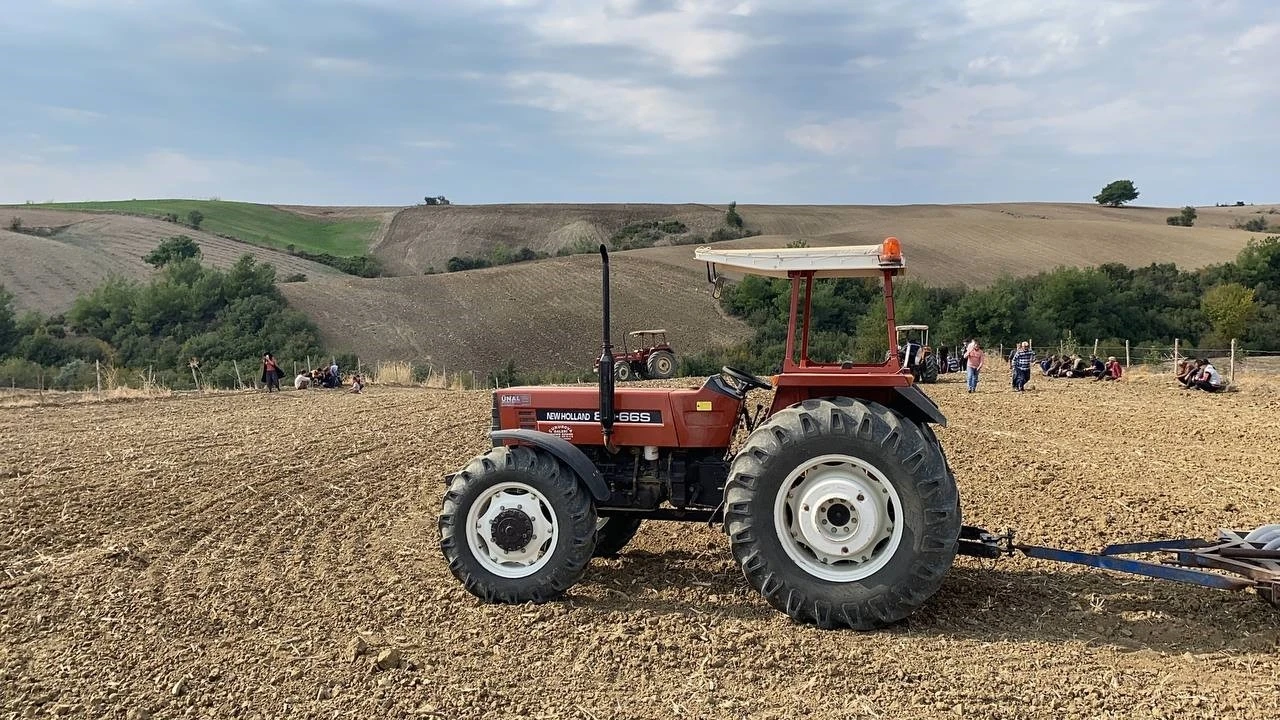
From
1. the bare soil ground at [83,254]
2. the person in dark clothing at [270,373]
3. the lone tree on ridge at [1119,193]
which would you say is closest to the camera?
the person in dark clothing at [270,373]

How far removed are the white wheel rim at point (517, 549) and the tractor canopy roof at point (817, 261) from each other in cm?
175

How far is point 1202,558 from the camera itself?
15.7 ft

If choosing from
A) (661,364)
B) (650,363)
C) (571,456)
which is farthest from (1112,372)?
(571,456)

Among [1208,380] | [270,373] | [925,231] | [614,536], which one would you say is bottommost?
[270,373]

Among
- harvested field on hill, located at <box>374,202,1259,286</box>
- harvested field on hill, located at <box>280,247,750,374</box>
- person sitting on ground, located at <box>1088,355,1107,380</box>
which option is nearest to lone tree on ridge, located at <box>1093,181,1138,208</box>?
harvested field on hill, located at <box>374,202,1259,286</box>

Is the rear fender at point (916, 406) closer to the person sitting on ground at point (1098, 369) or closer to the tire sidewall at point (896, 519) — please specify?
the tire sidewall at point (896, 519)

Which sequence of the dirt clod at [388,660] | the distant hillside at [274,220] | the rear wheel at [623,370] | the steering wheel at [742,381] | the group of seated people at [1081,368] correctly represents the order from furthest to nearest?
the distant hillside at [274,220]
the rear wheel at [623,370]
the group of seated people at [1081,368]
the steering wheel at [742,381]
the dirt clod at [388,660]

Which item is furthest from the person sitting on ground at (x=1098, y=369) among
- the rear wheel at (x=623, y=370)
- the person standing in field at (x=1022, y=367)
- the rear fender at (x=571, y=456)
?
the rear fender at (x=571, y=456)

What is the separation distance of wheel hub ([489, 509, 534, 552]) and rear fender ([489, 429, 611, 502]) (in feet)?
1.29

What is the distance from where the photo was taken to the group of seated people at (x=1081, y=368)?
2250cm

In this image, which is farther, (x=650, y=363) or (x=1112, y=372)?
(x=650, y=363)

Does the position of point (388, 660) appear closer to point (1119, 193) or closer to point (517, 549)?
point (517, 549)

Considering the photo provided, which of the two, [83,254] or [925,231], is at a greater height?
[925,231]

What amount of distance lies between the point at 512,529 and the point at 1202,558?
12.6 ft
